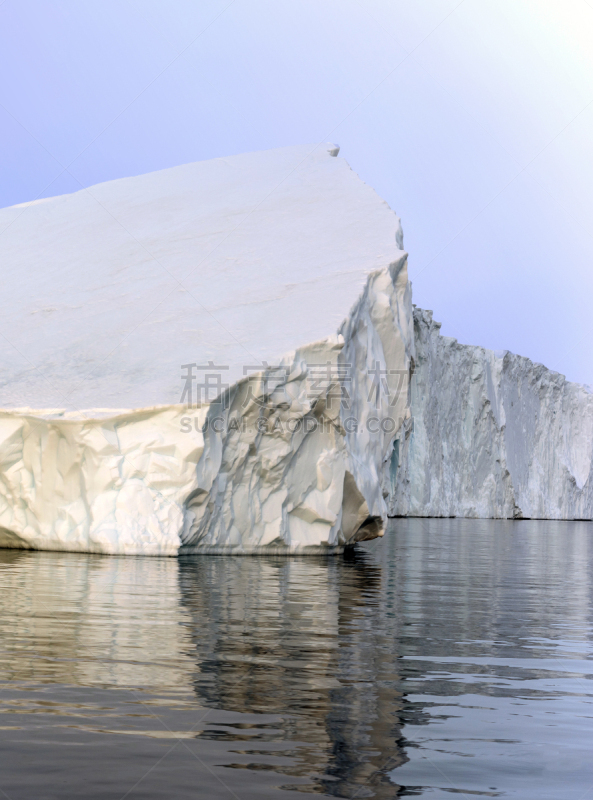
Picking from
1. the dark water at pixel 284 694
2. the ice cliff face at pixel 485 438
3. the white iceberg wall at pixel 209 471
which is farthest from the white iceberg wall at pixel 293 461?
the ice cliff face at pixel 485 438

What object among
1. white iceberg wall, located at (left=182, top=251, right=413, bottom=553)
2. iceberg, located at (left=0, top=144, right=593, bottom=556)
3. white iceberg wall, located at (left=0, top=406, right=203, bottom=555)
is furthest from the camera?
white iceberg wall, located at (left=182, top=251, right=413, bottom=553)

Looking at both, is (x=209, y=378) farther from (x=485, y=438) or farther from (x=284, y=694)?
(x=485, y=438)

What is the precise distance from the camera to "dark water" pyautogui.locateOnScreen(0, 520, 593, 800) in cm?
260

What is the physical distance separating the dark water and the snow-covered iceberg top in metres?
3.10

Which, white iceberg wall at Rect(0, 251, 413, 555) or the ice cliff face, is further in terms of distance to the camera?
the ice cliff face

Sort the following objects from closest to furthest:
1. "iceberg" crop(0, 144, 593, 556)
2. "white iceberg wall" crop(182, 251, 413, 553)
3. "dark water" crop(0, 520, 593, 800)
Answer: "dark water" crop(0, 520, 593, 800) < "iceberg" crop(0, 144, 593, 556) < "white iceberg wall" crop(182, 251, 413, 553)

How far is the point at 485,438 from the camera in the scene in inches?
1594

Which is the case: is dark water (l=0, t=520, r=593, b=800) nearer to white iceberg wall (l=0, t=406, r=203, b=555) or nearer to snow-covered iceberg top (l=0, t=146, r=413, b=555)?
white iceberg wall (l=0, t=406, r=203, b=555)

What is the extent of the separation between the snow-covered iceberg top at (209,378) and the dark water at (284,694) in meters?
3.10

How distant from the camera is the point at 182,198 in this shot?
711 inches

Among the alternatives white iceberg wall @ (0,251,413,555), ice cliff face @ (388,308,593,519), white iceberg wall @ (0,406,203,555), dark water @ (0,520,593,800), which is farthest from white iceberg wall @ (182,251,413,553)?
ice cliff face @ (388,308,593,519)

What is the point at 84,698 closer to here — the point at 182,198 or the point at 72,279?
the point at 72,279

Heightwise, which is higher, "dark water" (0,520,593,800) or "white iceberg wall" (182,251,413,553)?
"white iceberg wall" (182,251,413,553)

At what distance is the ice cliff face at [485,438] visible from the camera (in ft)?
123
